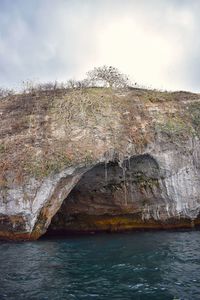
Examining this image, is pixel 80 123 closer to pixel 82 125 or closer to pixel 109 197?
pixel 82 125

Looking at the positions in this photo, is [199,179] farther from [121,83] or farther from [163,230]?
[121,83]

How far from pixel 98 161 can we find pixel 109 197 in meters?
3.77

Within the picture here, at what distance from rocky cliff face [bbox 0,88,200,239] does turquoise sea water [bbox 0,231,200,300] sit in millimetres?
2571

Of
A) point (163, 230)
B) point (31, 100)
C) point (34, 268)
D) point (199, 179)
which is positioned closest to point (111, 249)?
point (34, 268)

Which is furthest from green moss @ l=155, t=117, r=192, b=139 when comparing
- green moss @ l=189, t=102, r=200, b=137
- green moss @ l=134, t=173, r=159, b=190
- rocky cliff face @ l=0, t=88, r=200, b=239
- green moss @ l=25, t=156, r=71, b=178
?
green moss @ l=25, t=156, r=71, b=178

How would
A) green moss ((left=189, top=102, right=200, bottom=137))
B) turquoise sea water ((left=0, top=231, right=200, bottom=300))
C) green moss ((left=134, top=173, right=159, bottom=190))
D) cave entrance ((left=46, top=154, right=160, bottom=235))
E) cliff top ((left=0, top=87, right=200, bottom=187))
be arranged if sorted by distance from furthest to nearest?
green moss ((left=189, top=102, right=200, bottom=137)) → green moss ((left=134, top=173, right=159, bottom=190)) → cave entrance ((left=46, top=154, right=160, bottom=235)) → cliff top ((left=0, top=87, right=200, bottom=187)) → turquoise sea water ((left=0, top=231, right=200, bottom=300))

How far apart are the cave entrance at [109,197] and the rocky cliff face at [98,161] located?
61mm

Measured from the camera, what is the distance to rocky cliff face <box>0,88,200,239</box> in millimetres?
20641

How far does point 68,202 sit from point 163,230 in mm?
6063

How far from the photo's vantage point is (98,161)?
2162cm

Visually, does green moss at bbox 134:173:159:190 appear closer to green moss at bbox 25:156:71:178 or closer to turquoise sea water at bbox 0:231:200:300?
turquoise sea water at bbox 0:231:200:300

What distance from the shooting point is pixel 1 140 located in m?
22.2

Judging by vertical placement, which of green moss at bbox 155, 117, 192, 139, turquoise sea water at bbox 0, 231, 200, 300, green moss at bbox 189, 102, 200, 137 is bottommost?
turquoise sea water at bbox 0, 231, 200, 300

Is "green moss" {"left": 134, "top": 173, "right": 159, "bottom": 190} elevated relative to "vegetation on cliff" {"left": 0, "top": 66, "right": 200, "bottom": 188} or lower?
lower
